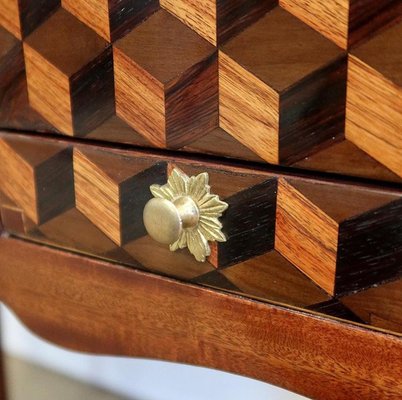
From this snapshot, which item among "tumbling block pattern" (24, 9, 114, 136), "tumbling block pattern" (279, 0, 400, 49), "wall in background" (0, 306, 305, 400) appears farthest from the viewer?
"wall in background" (0, 306, 305, 400)

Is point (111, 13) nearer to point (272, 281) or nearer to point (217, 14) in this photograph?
point (217, 14)

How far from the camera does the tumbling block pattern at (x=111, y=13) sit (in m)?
0.40

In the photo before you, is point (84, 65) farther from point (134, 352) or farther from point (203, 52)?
point (134, 352)

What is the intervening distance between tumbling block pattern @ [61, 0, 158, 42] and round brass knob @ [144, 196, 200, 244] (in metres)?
0.12

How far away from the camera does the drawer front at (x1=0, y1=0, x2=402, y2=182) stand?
0.33 metres

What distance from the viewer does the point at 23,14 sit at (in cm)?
46

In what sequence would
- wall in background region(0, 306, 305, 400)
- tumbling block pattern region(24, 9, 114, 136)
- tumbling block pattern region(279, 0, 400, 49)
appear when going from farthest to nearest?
1. wall in background region(0, 306, 305, 400)
2. tumbling block pattern region(24, 9, 114, 136)
3. tumbling block pattern region(279, 0, 400, 49)

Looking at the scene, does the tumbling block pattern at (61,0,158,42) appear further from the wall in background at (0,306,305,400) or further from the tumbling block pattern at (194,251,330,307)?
the wall in background at (0,306,305,400)

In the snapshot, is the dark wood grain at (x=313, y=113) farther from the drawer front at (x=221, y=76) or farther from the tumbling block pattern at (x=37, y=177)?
the tumbling block pattern at (x=37, y=177)

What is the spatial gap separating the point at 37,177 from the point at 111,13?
6.4 inches

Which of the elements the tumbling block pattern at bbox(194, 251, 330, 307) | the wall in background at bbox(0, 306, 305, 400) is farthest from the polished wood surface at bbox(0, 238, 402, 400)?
the wall in background at bbox(0, 306, 305, 400)

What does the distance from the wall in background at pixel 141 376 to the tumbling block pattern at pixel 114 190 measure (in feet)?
1.38

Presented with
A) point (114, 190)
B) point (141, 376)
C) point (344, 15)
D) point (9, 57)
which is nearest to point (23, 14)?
point (9, 57)

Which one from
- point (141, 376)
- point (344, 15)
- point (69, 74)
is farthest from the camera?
point (141, 376)
